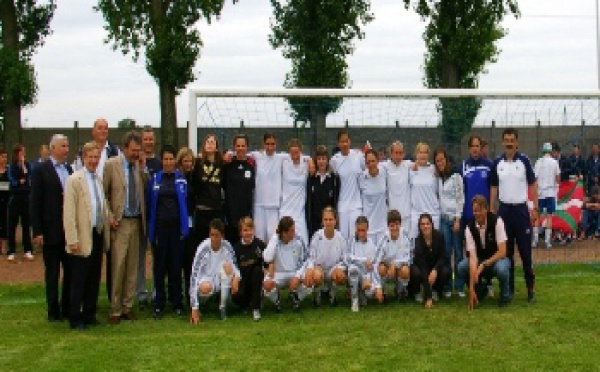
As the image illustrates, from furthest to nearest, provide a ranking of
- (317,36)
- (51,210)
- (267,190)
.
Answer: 1. (317,36)
2. (267,190)
3. (51,210)

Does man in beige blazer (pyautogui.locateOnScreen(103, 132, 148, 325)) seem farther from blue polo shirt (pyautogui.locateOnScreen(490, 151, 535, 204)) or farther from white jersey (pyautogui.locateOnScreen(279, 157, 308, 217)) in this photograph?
blue polo shirt (pyautogui.locateOnScreen(490, 151, 535, 204))

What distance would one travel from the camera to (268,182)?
9.81m

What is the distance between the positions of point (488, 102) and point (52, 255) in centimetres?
660

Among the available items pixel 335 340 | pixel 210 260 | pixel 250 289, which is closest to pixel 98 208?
pixel 210 260

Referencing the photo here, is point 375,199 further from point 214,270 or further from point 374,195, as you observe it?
point 214,270

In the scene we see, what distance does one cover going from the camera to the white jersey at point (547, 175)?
47.0 ft

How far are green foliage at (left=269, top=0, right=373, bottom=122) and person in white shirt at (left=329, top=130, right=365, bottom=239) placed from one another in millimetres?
14140

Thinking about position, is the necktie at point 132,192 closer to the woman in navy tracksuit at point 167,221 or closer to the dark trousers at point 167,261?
the woman in navy tracksuit at point 167,221

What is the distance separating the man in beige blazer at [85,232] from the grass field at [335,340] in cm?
28

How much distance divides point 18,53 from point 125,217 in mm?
12829

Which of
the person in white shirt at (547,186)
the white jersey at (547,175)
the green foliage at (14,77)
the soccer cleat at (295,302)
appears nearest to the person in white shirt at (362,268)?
the soccer cleat at (295,302)

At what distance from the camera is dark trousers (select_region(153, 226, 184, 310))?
9.03 m

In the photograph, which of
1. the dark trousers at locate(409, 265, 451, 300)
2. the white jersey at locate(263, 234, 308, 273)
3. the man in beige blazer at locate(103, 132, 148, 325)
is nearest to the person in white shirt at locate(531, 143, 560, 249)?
the dark trousers at locate(409, 265, 451, 300)

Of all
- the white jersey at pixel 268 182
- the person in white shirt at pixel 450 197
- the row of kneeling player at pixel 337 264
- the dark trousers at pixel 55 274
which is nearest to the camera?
the dark trousers at pixel 55 274
